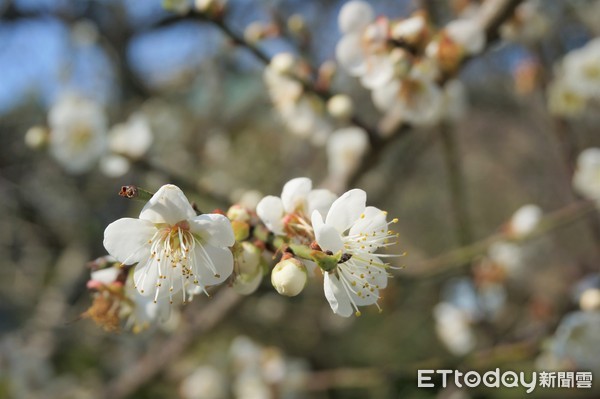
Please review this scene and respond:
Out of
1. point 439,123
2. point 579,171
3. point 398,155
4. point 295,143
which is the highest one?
point 295,143

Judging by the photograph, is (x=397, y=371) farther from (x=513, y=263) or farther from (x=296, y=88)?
(x=296, y=88)

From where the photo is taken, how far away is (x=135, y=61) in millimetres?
3871

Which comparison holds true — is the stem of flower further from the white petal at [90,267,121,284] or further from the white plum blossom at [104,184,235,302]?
the white petal at [90,267,121,284]

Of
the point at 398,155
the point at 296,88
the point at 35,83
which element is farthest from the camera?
the point at 35,83

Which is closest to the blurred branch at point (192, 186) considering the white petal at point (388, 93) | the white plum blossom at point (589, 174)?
the white petal at point (388, 93)

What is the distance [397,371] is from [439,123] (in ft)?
3.05

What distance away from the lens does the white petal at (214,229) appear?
2.39ft

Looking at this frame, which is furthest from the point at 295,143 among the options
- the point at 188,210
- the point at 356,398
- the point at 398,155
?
the point at 188,210

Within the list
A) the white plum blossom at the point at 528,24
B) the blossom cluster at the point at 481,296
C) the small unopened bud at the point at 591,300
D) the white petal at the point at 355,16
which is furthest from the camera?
the blossom cluster at the point at 481,296

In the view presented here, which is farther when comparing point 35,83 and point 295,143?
point 35,83

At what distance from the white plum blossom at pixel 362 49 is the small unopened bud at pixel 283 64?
12cm

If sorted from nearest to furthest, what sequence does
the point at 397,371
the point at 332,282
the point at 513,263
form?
the point at 332,282
the point at 397,371
the point at 513,263

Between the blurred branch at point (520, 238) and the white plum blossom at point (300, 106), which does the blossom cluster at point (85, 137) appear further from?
the blurred branch at point (520, 238)

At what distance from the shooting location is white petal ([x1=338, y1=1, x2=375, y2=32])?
4.34 feet
